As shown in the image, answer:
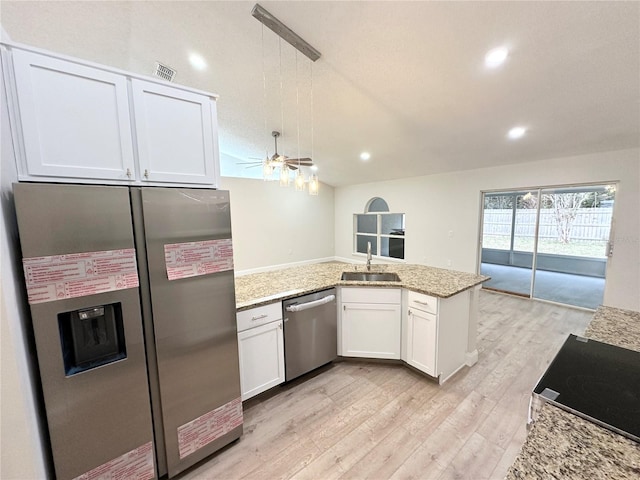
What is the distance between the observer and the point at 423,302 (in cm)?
220

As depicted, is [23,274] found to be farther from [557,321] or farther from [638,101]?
[557,321]

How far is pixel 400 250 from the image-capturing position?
21.1 ft

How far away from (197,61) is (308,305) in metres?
2.81

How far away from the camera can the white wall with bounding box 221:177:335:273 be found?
19.5 ft

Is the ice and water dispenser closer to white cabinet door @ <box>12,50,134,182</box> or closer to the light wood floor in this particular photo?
white cabinet door @ <box>12,50,134,182</box>

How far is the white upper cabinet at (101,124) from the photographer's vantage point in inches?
42.5

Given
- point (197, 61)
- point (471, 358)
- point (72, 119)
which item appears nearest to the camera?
point (72, 119)

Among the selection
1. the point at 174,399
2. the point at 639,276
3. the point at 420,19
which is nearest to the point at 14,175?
the point at 174,399

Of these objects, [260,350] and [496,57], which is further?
[496,57]

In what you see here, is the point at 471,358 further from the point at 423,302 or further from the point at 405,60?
the point at 405,60

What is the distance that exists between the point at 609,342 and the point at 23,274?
8.99 feet

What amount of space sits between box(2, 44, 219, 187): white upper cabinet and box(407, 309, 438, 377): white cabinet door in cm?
204

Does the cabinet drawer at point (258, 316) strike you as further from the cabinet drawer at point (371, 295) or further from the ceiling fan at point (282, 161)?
the ceiling fan at point (282, 161)

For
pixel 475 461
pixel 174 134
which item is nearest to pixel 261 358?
pixel 475 461
